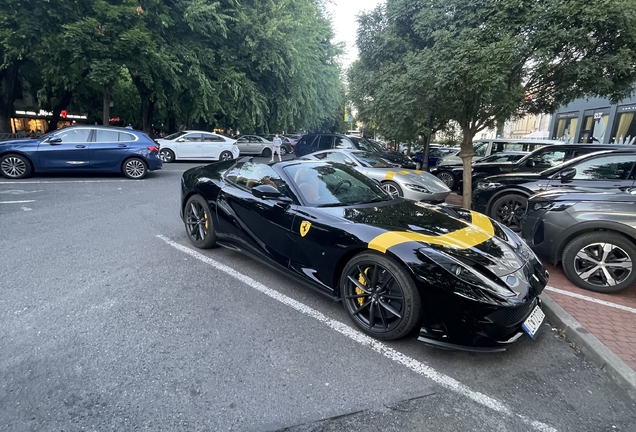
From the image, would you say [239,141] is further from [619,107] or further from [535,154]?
[619,107]

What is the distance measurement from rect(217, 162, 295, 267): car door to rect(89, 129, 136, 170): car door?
24.8 ft

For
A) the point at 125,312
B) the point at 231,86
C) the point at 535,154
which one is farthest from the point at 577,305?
the point at 231,86

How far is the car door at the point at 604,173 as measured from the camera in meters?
5.07

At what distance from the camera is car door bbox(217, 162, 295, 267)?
350cm

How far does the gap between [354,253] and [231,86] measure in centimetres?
1562

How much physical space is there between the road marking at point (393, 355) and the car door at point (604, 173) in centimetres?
434

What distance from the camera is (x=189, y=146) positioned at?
17141mm

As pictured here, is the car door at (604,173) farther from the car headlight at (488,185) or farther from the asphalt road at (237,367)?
the asphalt road at (237,367)

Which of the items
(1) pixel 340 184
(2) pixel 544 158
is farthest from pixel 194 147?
(1) pixel 340 184

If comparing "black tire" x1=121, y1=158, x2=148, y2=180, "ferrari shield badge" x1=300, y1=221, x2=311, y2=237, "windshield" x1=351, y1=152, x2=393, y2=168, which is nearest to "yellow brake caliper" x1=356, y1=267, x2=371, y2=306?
"ferrari shield badge" x1=300, y1=221, x2=311, y2=237

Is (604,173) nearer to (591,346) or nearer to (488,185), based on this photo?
(488,185)

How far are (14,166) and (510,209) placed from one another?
12.1 m

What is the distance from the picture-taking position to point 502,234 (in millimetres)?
3314

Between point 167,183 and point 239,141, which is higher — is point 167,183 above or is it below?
below
